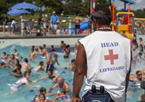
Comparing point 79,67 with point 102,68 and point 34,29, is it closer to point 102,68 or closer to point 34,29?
point 102,68

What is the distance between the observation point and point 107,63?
6.66 ft

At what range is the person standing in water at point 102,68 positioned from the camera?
2.00 metres

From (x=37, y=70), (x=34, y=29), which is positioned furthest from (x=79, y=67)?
(x=34, y=29)

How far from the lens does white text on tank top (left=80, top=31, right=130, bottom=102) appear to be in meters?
2.01

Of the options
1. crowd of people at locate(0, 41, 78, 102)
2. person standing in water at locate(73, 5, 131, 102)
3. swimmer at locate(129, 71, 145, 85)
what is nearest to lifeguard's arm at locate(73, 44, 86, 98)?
person standing in water at locate(73, 5, 131, 102)

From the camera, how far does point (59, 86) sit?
7629 millimetres

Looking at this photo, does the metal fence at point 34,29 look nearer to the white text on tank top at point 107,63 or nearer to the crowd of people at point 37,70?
the crowd of people at point 37,70

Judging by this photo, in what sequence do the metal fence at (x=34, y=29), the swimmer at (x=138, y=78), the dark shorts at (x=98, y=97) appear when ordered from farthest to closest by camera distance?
the metal fence at (x=34, y=29), the swimmer at (x=138, y=78), the dark shorts at (x=98, y=97)

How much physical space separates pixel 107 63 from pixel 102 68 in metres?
0.06

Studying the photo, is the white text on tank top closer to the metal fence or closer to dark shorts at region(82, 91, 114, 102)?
dark shorts at region(82, 91, 114, 102)

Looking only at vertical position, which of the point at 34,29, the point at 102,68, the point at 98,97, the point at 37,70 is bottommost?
the point at 37,70

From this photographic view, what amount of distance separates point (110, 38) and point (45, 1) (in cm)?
6841

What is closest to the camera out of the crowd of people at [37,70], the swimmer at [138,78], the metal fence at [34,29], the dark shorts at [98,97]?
the dark shorts at [98,97]

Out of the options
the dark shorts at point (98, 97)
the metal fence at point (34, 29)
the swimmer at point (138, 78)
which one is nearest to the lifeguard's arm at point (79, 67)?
the dark shorts at point (98, 97)
